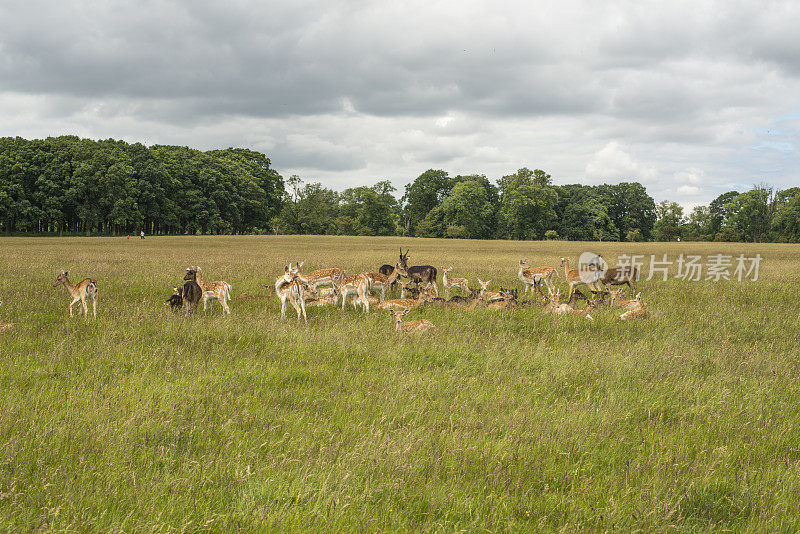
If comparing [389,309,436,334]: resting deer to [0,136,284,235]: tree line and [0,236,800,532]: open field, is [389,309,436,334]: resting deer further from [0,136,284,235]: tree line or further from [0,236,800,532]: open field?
[0,136,284,235]: tree line

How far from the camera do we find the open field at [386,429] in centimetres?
376

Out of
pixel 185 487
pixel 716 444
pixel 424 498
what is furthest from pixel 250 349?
pixel 716 444

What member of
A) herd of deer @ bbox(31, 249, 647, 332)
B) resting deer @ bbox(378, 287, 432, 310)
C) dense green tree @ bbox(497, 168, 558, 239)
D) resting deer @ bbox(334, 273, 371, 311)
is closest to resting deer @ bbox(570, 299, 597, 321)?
herd of deer @ bbox(31, 249, 647, 332)

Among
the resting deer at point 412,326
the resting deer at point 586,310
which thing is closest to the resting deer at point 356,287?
the resting deer at point 412,326

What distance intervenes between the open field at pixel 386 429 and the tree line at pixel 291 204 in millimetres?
73017

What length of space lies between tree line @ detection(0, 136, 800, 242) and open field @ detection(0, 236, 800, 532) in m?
73.0

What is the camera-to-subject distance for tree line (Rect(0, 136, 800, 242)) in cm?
6975

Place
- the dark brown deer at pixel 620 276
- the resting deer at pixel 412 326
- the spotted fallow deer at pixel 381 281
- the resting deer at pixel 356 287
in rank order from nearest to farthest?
the resting deer at pixel 412 326 < the resting deer at pixel 356 287 < the spotted fallow deer at pixel 381 281 < the dark brown deer at pixel 620 276

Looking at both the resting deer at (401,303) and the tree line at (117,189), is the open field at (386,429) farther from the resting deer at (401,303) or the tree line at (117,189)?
the tree line at (117,189)

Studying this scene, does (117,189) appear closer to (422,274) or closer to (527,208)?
(422,274)

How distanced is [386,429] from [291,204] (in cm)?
11856

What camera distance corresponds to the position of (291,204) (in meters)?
119

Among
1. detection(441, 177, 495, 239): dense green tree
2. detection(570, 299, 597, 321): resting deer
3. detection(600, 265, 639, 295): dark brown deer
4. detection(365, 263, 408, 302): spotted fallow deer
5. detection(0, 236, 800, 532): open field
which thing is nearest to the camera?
detection(0, 236, 800, 532): open field

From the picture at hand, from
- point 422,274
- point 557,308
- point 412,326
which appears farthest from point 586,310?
point 422,274
